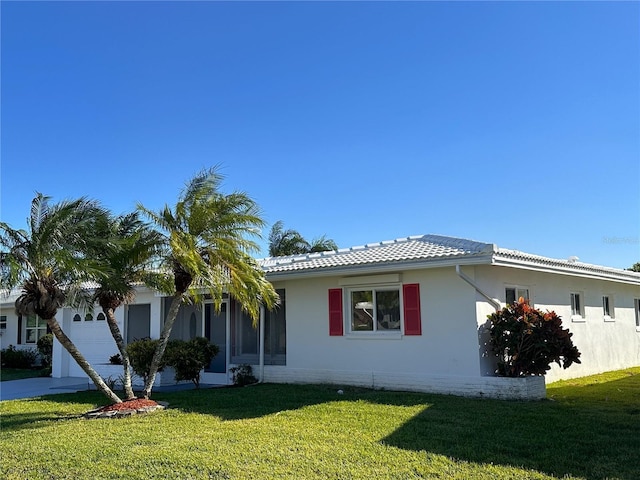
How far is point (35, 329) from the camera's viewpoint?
25.7 m

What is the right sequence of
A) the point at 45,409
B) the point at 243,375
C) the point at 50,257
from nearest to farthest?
the point at 50,257 < the point at 45,409 < the point at 243,375

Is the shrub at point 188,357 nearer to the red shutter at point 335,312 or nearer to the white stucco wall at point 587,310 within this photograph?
the red shutter at point 335,312

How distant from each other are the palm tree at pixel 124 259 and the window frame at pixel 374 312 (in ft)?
17.1

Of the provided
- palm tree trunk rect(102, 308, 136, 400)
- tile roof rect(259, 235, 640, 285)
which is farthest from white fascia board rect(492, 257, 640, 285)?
palm tree trunk rect(102, 308, 136, 400)

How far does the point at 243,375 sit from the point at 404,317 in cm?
534

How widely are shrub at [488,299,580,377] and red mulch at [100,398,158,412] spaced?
7.62 meters

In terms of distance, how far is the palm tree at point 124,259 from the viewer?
1112 cm

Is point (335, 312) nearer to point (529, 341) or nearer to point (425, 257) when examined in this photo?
point (425, 257)

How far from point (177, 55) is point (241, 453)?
1068 cm

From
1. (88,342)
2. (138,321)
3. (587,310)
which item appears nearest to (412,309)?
(587,310)

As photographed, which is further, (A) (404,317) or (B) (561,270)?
(B) (561,270)

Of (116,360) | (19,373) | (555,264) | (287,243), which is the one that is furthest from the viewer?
(287,243)

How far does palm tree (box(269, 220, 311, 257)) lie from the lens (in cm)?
2997

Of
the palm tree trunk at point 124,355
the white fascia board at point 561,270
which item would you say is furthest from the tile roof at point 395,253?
the palm tree trunk at point 124,355
